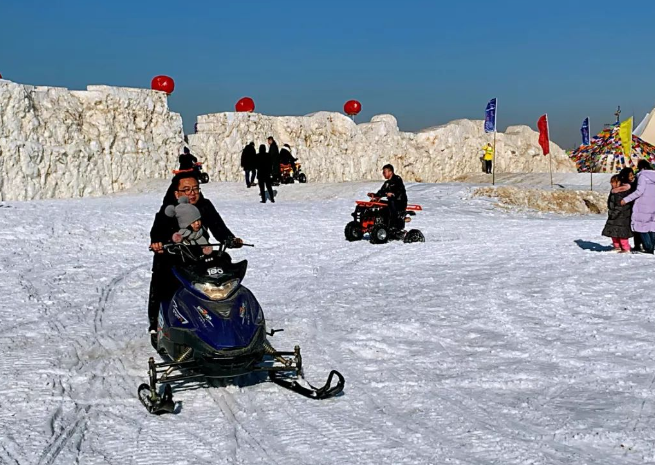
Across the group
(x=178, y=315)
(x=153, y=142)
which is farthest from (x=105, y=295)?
(x=153, y=142)

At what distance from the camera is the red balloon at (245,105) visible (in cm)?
3603

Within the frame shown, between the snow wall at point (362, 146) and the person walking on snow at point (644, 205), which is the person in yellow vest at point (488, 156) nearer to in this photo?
the snow wall at point (362, 146)

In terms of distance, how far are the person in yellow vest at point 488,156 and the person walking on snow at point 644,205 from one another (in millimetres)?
29247

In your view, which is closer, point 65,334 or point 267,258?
point 65,334

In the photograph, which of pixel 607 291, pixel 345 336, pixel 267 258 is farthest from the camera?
pixel 267 258

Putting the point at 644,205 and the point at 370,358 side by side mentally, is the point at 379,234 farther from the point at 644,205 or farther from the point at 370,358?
the point at 370,358

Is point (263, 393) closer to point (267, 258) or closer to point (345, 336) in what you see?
point (345, 336)

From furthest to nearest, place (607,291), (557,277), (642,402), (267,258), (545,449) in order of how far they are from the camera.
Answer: (267,258) → (557,277) → (607,291) → (642,402) → (545,449)

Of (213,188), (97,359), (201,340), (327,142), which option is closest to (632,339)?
(201,340)

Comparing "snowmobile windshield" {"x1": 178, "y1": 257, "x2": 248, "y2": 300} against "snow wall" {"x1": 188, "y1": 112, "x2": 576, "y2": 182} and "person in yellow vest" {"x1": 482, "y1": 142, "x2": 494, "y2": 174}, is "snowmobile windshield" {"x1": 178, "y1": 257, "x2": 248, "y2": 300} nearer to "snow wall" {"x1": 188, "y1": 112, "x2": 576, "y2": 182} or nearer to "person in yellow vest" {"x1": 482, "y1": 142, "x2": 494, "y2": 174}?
"snow wall" {"x1": 188, "y1": 112, "x2": 576, "y2": 182}

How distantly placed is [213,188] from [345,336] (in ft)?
58.9

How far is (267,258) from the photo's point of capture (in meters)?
12.7

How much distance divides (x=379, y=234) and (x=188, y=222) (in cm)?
830

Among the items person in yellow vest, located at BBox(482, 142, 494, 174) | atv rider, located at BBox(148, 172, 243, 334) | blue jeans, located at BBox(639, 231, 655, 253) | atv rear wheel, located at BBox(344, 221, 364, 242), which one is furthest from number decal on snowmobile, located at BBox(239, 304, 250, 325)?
person in yellow vest, located at BBox(482, 142, 494, 174)
